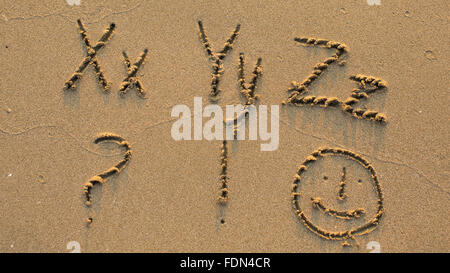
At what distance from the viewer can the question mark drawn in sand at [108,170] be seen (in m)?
2.67

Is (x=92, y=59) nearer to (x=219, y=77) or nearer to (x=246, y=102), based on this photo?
(x=219, y=77)

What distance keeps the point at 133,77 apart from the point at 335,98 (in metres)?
1.62

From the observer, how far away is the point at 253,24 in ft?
9.52

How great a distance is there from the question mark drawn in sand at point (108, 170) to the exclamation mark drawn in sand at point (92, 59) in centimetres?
39

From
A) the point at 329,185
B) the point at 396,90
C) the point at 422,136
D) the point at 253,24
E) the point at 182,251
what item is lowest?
the point at 182,251

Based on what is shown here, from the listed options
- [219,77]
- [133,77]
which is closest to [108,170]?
[133,77]

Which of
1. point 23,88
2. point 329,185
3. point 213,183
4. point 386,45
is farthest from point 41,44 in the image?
point 386,45

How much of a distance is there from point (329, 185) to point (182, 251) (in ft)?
4.00

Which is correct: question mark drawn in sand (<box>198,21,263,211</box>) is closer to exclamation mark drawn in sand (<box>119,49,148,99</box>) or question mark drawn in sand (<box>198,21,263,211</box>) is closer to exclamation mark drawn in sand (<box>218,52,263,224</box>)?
exclamation mark drawn in sand (<box>218,52,263,224</box>)

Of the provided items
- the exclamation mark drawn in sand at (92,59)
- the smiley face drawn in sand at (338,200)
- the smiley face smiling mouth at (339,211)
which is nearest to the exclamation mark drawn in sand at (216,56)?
the exclamation mark drawn in sand at (92,59)

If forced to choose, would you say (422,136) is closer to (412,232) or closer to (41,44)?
(412,232)

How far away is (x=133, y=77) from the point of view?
2824 mm

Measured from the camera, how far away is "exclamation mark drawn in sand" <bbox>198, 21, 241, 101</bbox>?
2.81m

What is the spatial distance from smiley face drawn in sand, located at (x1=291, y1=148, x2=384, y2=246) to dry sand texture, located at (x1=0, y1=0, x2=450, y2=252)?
15mm
